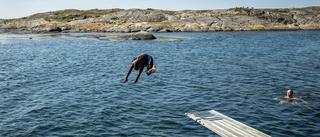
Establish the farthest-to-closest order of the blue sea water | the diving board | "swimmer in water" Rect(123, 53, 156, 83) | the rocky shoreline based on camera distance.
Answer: the rocky shoreline, the blue sea water, "swimmer in water" Rect(123, 53, 156, 83), the diving board

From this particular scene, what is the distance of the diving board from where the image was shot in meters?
14.4

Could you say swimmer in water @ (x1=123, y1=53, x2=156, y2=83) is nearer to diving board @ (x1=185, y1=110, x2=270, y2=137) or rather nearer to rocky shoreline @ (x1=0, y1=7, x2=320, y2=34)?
diving board @ (x1=185, y1=110, x2=270, y2=137)

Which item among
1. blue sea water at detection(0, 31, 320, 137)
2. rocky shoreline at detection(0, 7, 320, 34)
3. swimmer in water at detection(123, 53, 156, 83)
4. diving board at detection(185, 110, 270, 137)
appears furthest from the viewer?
rocky shoreline at detection(0, 7, 320, 34)

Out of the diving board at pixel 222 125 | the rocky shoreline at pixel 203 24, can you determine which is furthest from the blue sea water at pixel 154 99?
the rocky shoreline at pixel 203 24

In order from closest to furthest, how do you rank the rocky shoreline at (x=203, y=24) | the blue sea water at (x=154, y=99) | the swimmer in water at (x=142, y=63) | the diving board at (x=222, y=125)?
the diving board at (x=222, y=125) → the swimmer in water at (x=142, y=63) → the blue sea water at (x=154, y=99) → the rocky shoreline at (x=203, y=24)

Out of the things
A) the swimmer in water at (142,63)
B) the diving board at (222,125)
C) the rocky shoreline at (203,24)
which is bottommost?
the diving board at (222,125)

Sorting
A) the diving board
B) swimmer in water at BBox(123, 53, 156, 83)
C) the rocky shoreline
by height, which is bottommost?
the diving board

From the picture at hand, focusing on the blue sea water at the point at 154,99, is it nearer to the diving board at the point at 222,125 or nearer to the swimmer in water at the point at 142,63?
the diving board at the point at 222,125

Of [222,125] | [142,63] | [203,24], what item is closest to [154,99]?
[142,63]

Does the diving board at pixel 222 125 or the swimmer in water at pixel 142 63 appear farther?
the swimmer in water at pixel 142 63

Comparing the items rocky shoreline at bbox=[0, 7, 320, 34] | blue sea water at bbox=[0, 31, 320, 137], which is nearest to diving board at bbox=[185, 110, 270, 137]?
blue sea water at bbox=[0, 31, 320, 137]

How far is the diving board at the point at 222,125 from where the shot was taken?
14391 mm

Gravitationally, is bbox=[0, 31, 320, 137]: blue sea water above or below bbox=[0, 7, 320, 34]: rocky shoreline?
below

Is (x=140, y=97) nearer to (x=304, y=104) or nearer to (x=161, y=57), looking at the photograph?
(x=304, y=104)
